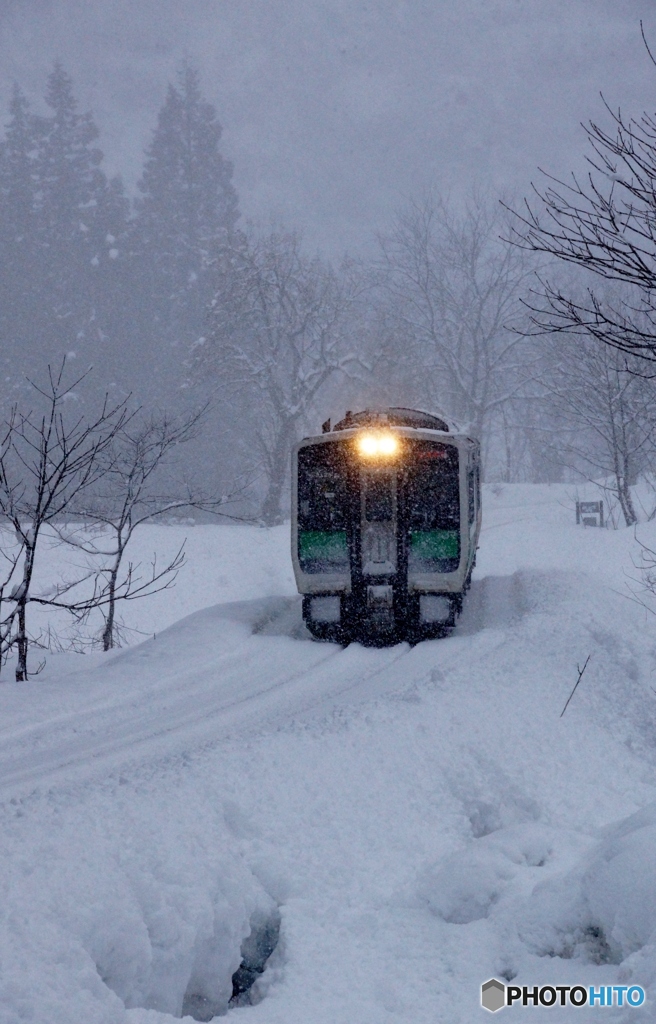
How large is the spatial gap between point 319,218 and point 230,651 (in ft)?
395

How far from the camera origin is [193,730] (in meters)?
7.86

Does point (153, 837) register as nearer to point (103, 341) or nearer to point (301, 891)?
point (301, 891)

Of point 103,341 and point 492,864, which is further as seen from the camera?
point 103,341

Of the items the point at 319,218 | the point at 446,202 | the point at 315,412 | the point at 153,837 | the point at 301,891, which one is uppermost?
the point at 319,218

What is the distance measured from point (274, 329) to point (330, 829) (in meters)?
30.6

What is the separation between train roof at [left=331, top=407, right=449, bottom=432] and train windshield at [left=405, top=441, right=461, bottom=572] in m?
0.71

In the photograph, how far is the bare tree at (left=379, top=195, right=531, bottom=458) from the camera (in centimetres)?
3872

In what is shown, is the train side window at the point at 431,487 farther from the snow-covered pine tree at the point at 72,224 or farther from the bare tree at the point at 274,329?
the snow-covered pine tree at the point at 72,224

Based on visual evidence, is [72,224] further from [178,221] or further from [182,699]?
[182,699]

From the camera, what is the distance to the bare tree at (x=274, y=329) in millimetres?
33188

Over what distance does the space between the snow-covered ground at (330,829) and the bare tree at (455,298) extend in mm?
28671

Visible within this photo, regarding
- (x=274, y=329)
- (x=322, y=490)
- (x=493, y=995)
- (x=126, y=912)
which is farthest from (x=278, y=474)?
(x=493, y=995)

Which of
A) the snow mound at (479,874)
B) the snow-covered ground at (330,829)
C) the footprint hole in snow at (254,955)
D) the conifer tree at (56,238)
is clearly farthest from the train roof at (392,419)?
the conifer tree at (56,238)

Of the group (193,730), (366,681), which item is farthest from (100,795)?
(366,681)
